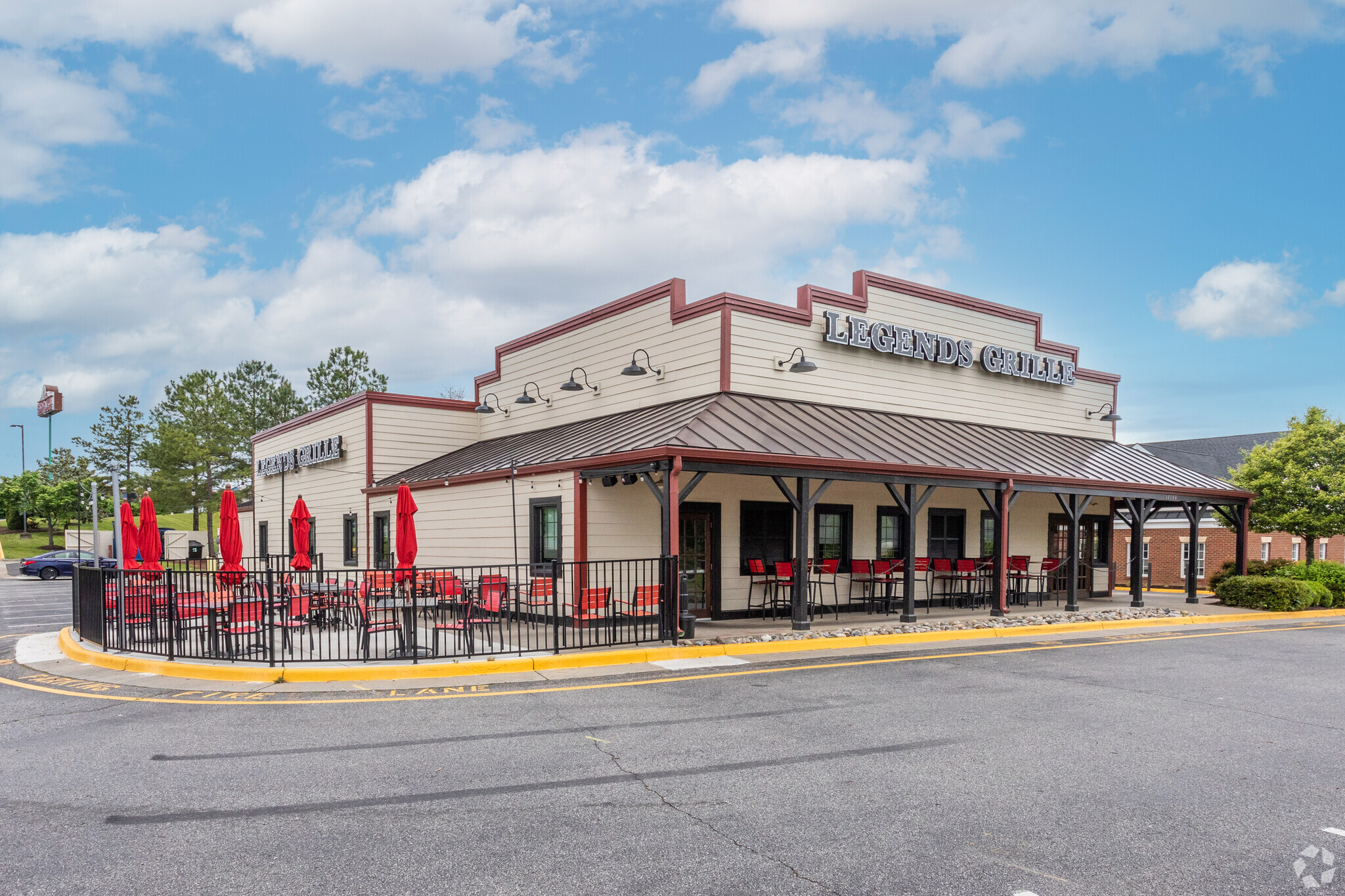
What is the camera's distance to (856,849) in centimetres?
495

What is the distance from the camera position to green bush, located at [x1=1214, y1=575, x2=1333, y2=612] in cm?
2131

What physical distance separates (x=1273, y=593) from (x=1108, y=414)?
635 centimetres

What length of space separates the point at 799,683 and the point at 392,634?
322 inches

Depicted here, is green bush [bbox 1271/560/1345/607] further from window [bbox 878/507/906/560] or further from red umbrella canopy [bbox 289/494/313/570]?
red umbrella canopy [bbox 289/494/313/570]

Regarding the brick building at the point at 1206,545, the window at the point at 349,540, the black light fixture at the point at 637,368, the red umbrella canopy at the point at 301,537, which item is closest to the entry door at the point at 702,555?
the black light fixture at the point at 637,368

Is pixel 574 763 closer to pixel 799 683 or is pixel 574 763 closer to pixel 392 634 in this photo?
pixel 799 683

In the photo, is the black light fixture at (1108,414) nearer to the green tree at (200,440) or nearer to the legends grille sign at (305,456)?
the legends grille sign at (305,456)

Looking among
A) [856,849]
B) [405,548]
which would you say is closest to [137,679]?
[405,548]

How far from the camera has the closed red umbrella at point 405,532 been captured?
12617 millimetres

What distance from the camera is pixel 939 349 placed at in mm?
21219

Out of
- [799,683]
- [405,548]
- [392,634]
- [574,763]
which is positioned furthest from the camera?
[392,634]

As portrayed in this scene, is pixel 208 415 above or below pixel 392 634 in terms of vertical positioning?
above

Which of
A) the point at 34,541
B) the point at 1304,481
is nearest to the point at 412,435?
the point at 1304,481

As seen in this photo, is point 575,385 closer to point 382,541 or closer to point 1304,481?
point 382,541
